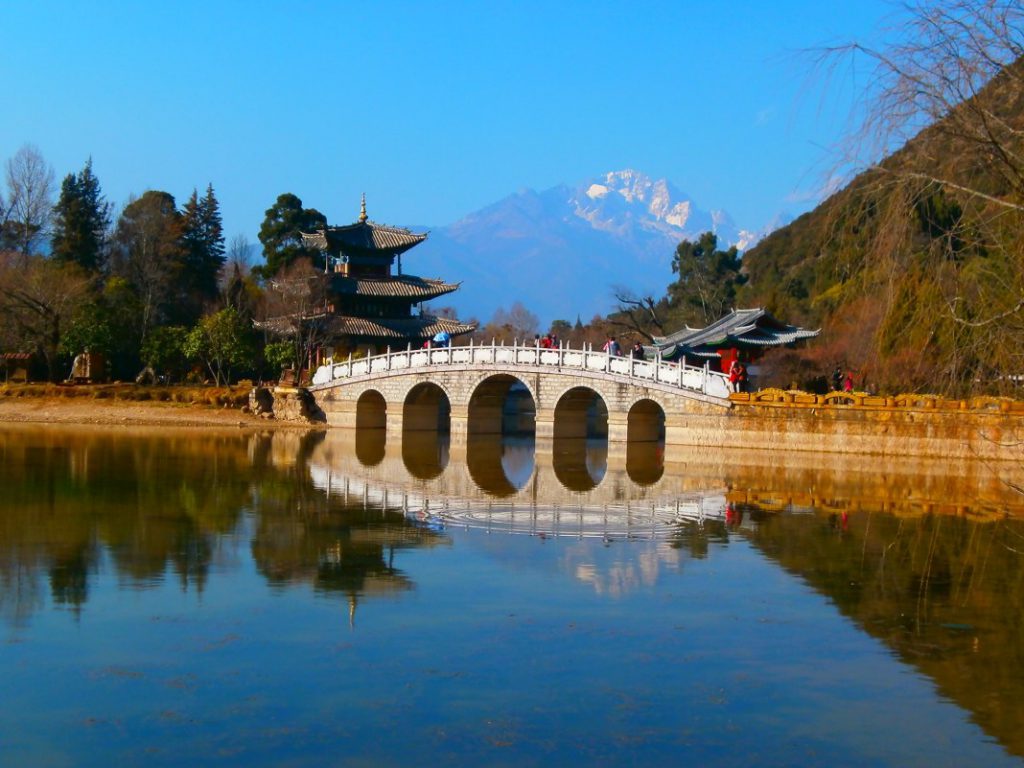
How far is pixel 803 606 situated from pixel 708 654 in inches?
96.6

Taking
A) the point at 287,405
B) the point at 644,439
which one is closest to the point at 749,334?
the point at 644,439

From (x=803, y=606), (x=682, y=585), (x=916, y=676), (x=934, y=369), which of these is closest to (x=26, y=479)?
(x=682, y=585)

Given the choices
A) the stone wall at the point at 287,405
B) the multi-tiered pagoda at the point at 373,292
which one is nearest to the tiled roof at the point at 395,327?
the multi-tiered pagoda at the point at 373,292

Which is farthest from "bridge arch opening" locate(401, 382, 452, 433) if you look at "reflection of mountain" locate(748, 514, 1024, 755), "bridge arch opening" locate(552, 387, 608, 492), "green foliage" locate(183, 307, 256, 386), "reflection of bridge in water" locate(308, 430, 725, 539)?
"reflection of mountain" locate(748, 514, 1024, 755)

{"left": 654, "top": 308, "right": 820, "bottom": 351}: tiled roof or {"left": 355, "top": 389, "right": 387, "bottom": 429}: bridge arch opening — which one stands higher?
{"left": 654, "top": 308, "right": 820, "bottom": 351}: tiled roof

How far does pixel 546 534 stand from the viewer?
1781cm

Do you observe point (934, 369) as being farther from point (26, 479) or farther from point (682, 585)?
point (26, 479)

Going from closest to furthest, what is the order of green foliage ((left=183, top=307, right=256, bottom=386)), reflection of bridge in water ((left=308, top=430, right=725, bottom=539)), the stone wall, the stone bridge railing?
reflection of bridge in water ((left=308, top=430, right=725, bottom=539))
the stone bridge railing
the stone wall
green foliage ((left=183, top=307, right=256, bottom=386))

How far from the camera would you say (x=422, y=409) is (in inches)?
1556

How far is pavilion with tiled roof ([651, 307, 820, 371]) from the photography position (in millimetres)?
41281

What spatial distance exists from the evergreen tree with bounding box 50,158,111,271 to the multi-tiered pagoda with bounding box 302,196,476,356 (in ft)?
34.8

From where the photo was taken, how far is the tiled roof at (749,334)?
1624 inches

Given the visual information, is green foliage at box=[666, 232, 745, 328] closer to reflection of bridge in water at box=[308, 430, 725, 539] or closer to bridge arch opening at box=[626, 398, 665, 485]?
bridge arch opening at box=[626, 398, 665, 485]

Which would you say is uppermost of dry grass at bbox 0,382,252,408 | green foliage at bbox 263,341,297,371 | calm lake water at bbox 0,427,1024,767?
green foliage at bbox 263,341,297,371
